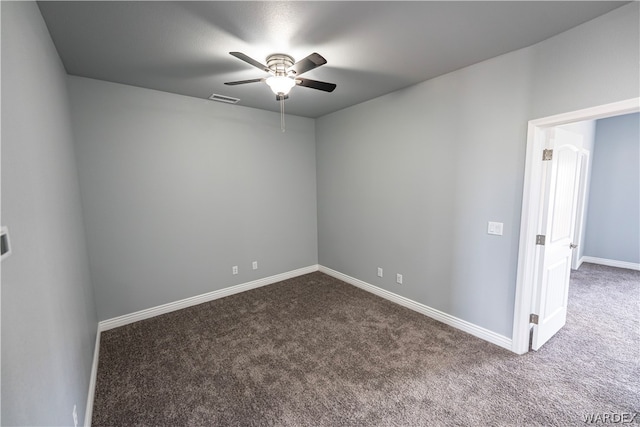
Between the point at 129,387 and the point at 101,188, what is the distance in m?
1.94

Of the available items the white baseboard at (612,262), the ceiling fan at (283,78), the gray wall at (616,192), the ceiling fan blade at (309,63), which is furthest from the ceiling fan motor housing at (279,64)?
the white baseboard at (612,262)

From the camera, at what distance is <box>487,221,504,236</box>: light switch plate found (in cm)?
250

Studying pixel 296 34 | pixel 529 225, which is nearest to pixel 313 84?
pixel 296 34

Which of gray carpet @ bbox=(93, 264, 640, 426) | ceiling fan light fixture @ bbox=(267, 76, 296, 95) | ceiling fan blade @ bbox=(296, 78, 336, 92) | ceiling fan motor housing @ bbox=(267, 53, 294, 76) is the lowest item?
gray carpet @ bbox=(93, 264, 640, 426)

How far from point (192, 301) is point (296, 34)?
3243 millimetres

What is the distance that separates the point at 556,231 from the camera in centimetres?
251

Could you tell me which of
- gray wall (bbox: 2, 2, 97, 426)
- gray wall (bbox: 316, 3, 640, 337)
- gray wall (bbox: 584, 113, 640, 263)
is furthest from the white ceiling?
gray wall (bbox: 584, 113, 640, 263)

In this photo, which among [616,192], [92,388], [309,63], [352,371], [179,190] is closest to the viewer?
[309,63]

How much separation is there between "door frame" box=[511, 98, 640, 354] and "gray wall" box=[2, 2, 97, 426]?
3.13 m

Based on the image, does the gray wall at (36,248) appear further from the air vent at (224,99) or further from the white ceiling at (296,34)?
the air vent at (224,99)

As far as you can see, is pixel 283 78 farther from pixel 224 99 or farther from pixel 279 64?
pixel 224 99

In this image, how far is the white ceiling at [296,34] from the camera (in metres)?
1.68

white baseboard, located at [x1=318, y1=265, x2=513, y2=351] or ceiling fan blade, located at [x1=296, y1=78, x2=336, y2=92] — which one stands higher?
ceiling fan blade, located at [x1=296, y1=78, x2=336, y2=92]

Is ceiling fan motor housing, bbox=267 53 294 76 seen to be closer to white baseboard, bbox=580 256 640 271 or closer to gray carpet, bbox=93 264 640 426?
gray carpet, bbox=93 264 640 426
